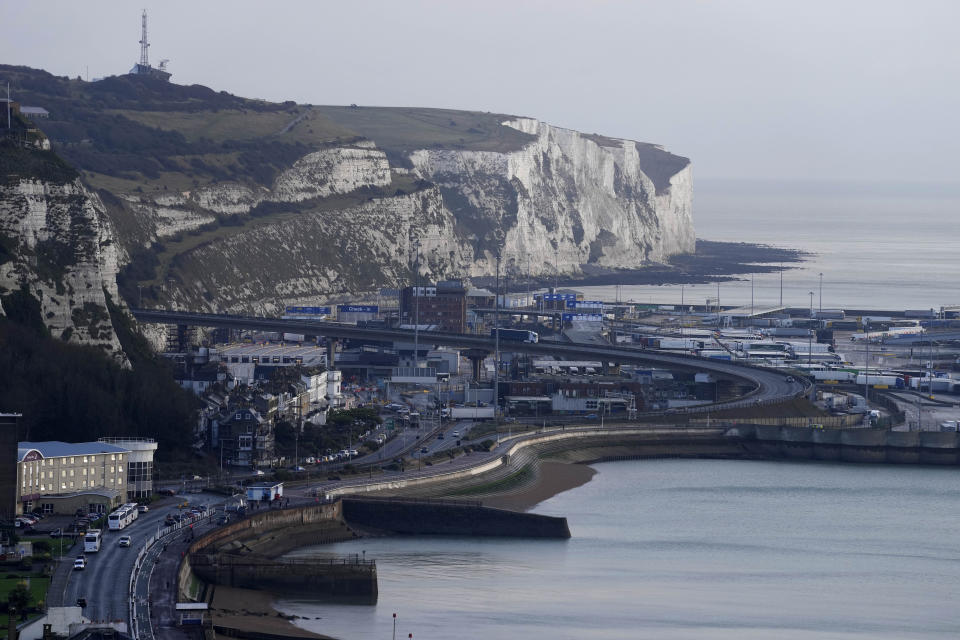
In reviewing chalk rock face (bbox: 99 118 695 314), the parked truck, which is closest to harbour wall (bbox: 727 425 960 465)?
the parked truck

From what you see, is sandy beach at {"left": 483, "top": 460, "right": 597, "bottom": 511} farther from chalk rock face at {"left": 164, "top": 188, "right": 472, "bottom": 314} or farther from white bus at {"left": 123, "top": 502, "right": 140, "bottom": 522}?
chalk rock face at {"left": 164, "top": 188, "right": 472, "bottom": 314}

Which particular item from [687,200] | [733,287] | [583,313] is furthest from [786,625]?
[687,200]

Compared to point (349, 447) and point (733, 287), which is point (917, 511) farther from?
point (733, 287)

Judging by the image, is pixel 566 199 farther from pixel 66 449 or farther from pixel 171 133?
pixel 66 449

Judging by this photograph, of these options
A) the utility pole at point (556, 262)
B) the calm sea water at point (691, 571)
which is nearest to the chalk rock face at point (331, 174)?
the utility pole at point (556, 262)

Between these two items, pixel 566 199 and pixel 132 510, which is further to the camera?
pixel 566 199

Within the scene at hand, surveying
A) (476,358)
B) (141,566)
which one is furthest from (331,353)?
(141,566)
